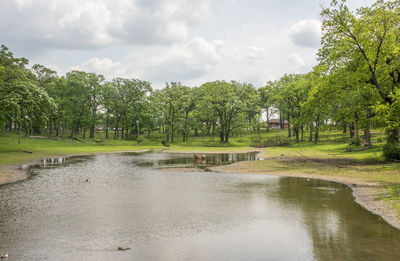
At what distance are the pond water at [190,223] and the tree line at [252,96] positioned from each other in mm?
14823

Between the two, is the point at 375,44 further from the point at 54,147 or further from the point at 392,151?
the point at 54,147

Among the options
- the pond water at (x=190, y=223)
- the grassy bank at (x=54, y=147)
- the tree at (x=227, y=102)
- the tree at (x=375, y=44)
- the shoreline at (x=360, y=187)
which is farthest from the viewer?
the tree at (x=227, y=102)

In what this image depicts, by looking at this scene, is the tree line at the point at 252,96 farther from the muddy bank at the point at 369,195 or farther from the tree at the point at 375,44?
the muddy bank at the point at 369,195

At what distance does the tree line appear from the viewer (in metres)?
28.7

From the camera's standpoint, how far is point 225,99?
7612 cm

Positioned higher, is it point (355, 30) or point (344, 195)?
point (355, 30)

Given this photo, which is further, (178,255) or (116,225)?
(116,225)

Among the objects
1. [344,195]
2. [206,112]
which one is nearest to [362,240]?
[344,195]

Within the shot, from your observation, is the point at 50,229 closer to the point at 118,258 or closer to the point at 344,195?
the point at 118,258

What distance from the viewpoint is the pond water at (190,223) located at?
9.71 metres

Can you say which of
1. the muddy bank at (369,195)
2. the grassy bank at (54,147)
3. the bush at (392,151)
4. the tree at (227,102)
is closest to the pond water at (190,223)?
the muddy bank at (369,195)

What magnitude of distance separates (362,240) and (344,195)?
8134mm

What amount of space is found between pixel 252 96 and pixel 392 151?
50.8m

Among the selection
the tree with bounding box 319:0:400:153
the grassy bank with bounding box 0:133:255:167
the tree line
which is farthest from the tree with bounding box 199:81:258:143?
the tree with bounding box 319:0:400:153
